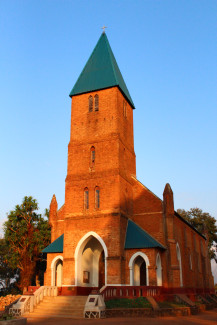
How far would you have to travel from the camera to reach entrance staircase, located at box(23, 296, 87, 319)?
62.7 feet

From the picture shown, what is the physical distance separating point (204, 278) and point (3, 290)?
25948 mm

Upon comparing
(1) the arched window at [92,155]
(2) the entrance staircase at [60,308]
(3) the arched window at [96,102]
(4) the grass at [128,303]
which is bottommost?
(2) the entrance staircase at [60,308]

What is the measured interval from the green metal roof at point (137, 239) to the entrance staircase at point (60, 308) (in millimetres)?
5252

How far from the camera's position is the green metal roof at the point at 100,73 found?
2892cm

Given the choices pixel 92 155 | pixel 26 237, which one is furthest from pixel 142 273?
pixel 26 237

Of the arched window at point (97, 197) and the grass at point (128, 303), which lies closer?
the grass at point (128, 303)

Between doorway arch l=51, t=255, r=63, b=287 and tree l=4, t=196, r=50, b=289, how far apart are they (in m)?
6.05

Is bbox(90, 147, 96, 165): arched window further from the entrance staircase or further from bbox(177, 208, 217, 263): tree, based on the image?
bbox(177, 208, 217, 263): tree

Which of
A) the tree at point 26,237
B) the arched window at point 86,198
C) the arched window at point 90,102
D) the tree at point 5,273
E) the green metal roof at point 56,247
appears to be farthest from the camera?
the tree at point 5,273

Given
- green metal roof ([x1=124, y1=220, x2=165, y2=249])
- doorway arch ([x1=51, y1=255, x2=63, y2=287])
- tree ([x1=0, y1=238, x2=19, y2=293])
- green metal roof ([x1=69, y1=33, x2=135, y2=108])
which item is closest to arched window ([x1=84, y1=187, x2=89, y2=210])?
green metal roof ([x1=124, y1=220, x2=165, y2=249])

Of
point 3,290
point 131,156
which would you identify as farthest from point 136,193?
point 3,290

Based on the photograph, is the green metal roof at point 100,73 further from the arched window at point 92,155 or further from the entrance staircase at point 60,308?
the entrance staircase at point 60,308

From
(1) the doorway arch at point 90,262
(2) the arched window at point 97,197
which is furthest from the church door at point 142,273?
(2) the arched window at point 97,197

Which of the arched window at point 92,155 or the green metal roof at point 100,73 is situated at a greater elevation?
the green metal roof at point 100,73
